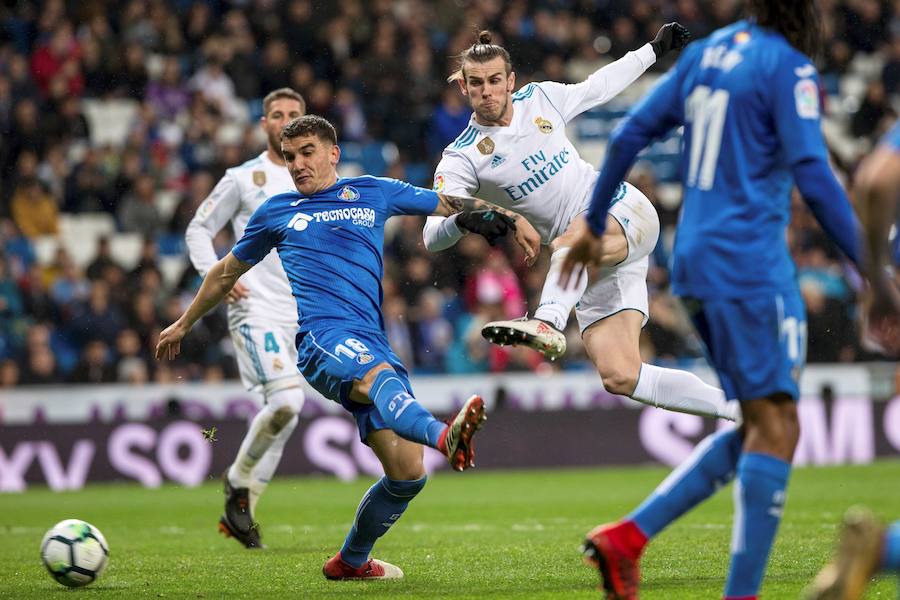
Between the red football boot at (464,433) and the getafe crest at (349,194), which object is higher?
the getafe crest at (349,194)

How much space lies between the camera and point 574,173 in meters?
7.50

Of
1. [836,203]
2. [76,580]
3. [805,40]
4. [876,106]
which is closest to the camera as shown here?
[836,203]

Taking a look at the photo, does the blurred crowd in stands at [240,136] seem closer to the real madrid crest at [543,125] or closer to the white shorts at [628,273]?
the white shorts at [628,273]

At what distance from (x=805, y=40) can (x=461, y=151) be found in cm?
306

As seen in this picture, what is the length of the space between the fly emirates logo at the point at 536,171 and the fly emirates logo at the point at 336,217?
109cm

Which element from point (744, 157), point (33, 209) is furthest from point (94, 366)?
point (744, 157)

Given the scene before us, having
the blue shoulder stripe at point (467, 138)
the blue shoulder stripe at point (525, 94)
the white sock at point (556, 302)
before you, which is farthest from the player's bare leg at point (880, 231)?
the blue shoulder stripe at point (525, 94)

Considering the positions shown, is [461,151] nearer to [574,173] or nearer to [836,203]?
[574,173]

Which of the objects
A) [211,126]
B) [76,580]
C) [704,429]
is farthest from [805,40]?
[211,126]

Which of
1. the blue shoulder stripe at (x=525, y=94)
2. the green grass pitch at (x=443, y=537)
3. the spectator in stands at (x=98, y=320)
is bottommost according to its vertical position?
the green grass pitch at (x=443, y=537)

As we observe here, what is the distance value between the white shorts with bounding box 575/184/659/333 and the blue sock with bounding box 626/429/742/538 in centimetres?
267

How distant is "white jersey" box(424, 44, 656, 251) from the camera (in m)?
7.37

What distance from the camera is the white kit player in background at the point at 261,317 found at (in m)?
8.79

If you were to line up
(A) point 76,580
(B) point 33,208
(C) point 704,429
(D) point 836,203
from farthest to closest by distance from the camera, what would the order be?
(B) point 33,208 → (C) point 704,429 → (A) point 76,580 → (D) point 836,203
